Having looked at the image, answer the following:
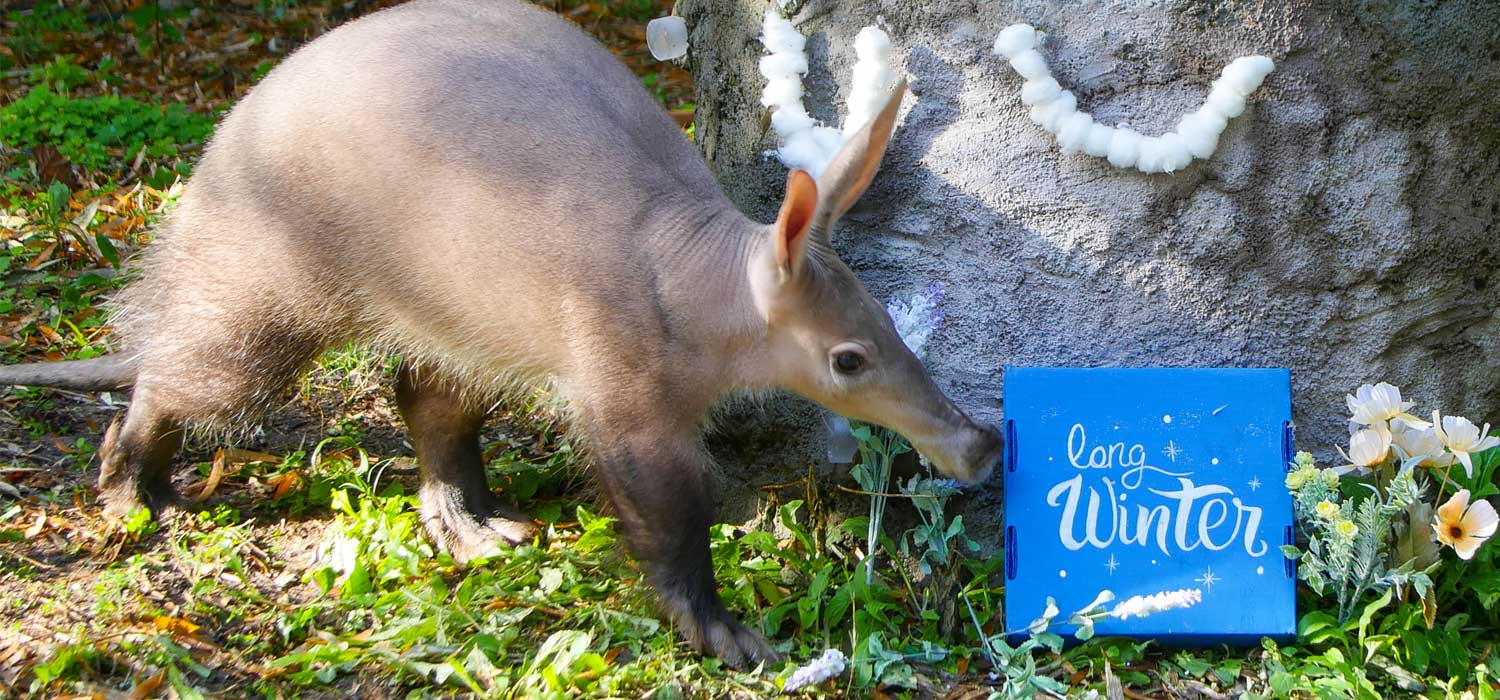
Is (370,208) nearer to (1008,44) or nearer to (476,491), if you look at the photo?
(476,491)

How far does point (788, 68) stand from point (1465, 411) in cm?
206

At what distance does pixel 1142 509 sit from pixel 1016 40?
1.22 meters

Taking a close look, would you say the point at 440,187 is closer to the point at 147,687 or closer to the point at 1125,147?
the point at 147,687

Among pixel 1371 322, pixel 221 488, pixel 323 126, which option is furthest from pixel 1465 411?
pixel 221 488

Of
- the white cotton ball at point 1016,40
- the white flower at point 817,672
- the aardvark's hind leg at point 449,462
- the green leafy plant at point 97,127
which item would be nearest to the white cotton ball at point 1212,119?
the white cotton ball at point 1016,40

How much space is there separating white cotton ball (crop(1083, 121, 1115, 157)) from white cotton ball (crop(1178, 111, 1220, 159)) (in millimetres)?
173

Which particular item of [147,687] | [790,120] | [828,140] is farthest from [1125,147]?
[147,687]

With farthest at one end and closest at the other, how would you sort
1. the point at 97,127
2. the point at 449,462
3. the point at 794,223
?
the point at 97,127 < the point at 449,462 < the point at 794,223

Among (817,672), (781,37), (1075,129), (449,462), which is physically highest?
(781,37)

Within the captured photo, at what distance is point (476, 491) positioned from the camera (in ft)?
14.1

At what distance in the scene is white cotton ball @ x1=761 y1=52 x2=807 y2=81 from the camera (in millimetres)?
3879

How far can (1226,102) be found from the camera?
346 cm

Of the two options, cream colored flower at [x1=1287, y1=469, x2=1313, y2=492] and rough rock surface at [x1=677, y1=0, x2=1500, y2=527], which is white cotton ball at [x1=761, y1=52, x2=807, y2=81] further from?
cream colored flower at [x1=1287, y1=469, x2=1313, y2=492]

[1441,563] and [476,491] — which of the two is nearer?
[1441,563]
